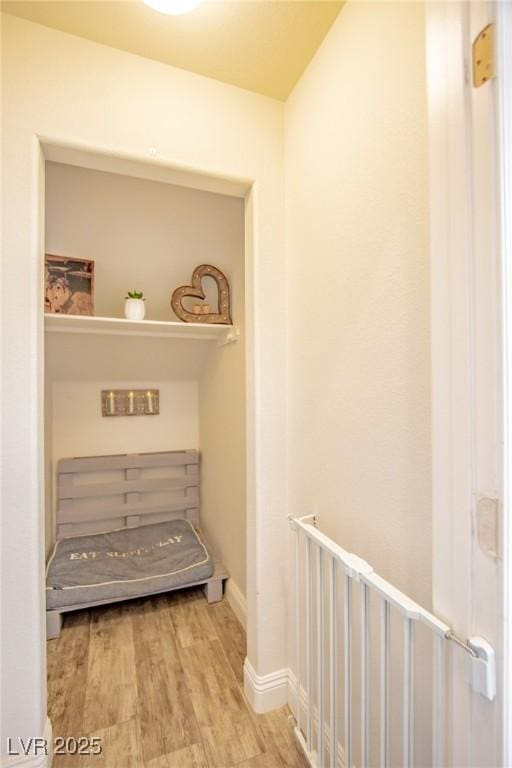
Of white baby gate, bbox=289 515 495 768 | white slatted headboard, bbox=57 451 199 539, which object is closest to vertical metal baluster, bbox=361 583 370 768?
white baby gate, bbox=289 515 495 768

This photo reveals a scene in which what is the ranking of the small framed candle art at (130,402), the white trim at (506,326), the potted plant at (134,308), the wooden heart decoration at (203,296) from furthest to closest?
the small framed candle art at (130,402) < the wooden heart decoration at (203,296) < the potted plant at (134,308) < the white trim at (506,326)

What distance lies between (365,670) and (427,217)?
1097mm

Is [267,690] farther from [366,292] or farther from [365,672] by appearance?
[366,292]

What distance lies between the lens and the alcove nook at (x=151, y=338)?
6.02 feet

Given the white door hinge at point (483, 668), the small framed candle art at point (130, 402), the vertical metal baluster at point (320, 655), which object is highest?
the small framed candle art at point (130, 402)

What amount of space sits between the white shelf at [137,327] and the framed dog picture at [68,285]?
0.08 meters

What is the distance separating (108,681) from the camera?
160 centimetres

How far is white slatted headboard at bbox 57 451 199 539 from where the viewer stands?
2572mm

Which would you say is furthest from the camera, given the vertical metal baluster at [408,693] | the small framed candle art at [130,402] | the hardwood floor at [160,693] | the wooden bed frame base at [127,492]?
the small framed candle art at [130,402]

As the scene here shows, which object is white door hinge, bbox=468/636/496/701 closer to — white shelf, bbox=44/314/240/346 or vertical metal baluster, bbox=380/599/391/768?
vertical metal baluster, bbox=380/599/391/768

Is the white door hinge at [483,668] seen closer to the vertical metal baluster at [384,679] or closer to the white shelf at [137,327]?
the vertical metal baluster at [384,679]

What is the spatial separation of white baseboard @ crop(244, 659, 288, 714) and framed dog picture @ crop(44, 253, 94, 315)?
181cm

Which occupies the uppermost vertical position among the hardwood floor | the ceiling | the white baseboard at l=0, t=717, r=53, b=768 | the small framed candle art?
the ceiling

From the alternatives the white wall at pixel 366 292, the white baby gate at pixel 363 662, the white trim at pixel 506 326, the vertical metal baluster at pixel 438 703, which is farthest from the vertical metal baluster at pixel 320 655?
the white trim at pixel 506 326
